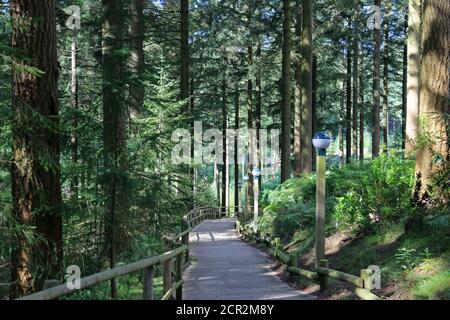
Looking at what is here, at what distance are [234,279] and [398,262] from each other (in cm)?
397

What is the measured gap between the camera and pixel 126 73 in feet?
28.1

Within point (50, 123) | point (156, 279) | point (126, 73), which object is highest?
point (126, 73)

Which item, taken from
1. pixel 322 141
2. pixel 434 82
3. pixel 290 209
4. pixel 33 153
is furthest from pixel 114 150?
pixel 290 209

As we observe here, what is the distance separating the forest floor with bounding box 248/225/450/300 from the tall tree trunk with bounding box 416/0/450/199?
1118mm

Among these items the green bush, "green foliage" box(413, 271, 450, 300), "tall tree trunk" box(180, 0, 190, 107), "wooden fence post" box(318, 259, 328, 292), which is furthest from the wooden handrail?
"tall tree trunk" box(180, 0, 190, 107)

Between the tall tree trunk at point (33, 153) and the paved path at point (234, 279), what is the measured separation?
114 inches

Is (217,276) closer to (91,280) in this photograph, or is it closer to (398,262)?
(398,262)

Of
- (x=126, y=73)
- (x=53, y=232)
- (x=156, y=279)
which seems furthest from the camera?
(x=156, y=279)

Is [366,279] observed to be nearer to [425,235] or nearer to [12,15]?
[425,235]

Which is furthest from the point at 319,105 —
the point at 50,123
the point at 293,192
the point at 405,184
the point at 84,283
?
the point at 84,283

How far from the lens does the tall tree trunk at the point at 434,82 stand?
31.0 ft

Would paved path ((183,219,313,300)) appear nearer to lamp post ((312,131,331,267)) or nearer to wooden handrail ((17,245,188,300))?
lamp post ((312,131,331,267))
